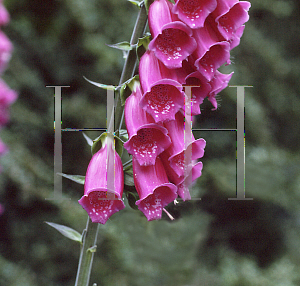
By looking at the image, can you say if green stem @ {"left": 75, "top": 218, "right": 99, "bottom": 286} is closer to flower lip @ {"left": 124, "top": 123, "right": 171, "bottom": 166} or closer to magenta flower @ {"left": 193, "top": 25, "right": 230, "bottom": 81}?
flower lip @ {"left": 124, "top": 123, "right": 171, "bottom": 166}

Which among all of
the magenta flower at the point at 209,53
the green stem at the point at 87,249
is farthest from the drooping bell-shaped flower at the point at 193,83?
the green stem at the point at 87,249

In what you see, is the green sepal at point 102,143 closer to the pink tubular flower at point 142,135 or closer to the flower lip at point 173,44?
the pink tubular flower at point 142,135

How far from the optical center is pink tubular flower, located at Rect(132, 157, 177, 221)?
53 cm

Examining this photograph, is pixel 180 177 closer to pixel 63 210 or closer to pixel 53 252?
pixel 63 210

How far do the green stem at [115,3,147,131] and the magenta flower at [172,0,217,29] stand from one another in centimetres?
8

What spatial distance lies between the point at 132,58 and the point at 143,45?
0.12ft

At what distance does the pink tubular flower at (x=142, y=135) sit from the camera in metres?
0.52

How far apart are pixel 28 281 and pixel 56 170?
24.6 inches

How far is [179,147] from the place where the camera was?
0.55 m

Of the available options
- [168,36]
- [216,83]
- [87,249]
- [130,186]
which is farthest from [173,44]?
[87,249]

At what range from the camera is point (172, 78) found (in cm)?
52

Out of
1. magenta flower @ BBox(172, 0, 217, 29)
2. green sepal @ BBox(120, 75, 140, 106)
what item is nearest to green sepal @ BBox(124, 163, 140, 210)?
green sepal @ BBox(120, 75, 140, 106)

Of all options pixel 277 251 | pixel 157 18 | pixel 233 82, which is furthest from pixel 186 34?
pixel 277 251

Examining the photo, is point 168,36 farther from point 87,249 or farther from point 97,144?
point 87,249
